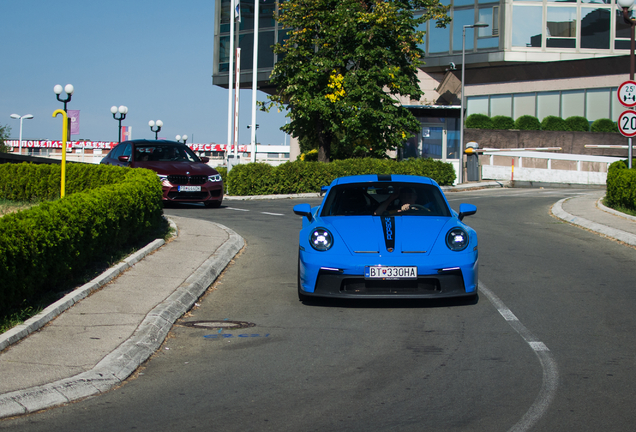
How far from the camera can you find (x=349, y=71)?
112 feet

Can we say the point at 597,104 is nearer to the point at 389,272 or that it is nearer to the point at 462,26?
the point at 462,26

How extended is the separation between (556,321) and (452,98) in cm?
4739

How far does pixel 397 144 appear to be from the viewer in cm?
3512

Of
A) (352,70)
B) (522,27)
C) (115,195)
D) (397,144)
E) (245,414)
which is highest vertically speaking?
(522,27)

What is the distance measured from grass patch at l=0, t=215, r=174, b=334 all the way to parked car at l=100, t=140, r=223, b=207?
23.1 ft

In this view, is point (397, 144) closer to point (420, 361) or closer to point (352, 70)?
point (352, 70)

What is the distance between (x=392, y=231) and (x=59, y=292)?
367 centimetres

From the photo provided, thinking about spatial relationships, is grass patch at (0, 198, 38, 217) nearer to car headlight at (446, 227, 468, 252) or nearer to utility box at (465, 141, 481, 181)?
car headlight at (446, 227, 468, 252)

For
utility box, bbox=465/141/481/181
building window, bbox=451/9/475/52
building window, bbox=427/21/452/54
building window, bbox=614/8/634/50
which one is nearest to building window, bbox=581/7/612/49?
building window, bbox=614/8/634/50

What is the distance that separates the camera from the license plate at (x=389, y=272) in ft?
24.3

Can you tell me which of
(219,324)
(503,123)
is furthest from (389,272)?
(503,123)

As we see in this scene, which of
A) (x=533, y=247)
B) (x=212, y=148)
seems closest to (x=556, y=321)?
(x=533, y=247)

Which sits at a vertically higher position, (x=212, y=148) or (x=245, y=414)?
(x=212, y=148)

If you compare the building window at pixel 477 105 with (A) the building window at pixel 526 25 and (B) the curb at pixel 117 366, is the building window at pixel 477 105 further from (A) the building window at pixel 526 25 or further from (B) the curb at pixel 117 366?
(B) the curb at pixel 117 366
